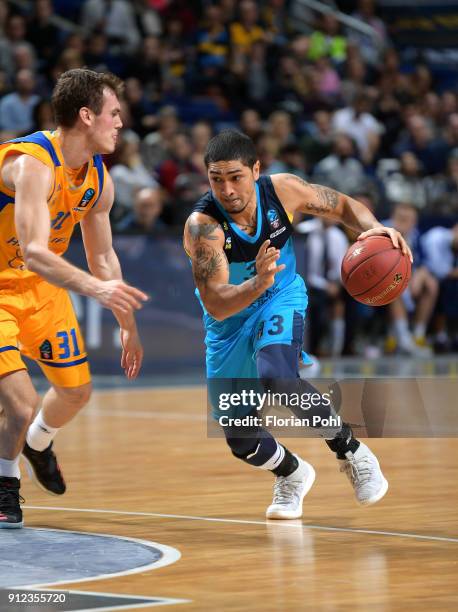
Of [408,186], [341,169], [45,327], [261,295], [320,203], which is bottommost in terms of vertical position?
[45,327]

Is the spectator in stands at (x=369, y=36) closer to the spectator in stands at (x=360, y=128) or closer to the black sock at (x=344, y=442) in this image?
the spectator in stands at (x=360, y=128)

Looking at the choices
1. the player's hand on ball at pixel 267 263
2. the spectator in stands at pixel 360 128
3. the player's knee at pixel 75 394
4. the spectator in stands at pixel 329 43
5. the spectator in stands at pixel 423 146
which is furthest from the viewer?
the spectator in stands at pixel 329 43

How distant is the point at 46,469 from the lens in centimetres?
627

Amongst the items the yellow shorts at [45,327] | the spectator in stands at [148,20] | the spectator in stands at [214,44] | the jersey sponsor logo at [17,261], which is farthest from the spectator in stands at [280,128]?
the jersey sponsor logo at [17,261]

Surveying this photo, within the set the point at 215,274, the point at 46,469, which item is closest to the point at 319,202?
the point at 215,274

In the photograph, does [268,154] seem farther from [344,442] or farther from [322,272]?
[344,442]

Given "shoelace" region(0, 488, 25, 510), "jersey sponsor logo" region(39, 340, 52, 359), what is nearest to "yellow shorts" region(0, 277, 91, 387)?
"jersey sponsor logo" region(39, 340, 52, 359)

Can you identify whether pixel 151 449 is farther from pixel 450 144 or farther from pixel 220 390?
pixel 450 144

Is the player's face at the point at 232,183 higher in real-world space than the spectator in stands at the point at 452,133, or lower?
lower

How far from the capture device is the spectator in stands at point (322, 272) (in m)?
14.5

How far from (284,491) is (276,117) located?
10853 millimetres

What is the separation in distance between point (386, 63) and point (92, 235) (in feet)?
48.2

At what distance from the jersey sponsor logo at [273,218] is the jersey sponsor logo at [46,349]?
1.14m

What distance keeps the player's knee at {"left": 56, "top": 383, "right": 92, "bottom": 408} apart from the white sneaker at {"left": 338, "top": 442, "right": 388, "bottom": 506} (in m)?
1.22
